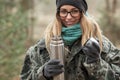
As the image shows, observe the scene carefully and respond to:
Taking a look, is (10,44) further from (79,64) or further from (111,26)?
(111,26)

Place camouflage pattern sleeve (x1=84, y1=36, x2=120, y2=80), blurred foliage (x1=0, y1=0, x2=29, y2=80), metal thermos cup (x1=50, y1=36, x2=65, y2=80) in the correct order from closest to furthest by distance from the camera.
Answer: metal thermos cup (x1=50, y1=36, x2=65, y2=80) < camouflage pattern sleeve (x1=84, y1=36, x2=120, y2=80) < blurred foliage (x1=0, y1=0, x2=29, y2=80)

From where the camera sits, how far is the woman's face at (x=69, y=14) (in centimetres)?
339

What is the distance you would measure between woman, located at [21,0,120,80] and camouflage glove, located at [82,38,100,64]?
0.33ft

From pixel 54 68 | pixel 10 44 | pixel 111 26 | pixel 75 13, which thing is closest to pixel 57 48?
pixel 54 68

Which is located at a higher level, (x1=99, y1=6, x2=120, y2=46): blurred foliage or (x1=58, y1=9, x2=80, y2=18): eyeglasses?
(x1=58, y1=9, x2=80, y2=18): eyeglasses

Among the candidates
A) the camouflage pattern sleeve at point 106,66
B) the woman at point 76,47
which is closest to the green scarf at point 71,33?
the woman at point 76,47

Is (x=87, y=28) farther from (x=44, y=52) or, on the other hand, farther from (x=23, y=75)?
(x=23, y=75)

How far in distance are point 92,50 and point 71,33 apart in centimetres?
39

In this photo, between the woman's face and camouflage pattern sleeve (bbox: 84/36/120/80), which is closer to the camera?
camouflage pattern sleeve (bbox: 84/36/120/80)

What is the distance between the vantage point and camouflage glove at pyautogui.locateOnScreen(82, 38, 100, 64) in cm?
307

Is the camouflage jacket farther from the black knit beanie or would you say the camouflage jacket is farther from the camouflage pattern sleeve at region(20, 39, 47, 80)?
the black knit beanie

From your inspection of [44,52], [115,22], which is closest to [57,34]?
[44,52]

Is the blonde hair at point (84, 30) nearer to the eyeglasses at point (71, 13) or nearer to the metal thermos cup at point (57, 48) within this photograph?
the eyeglasses at point (71, 13)

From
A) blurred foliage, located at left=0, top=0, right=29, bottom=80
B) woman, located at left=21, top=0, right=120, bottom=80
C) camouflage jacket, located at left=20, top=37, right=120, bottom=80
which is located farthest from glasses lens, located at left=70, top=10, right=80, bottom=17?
blurred foliage, located at left=0, top=0, right=29, bottom=80
